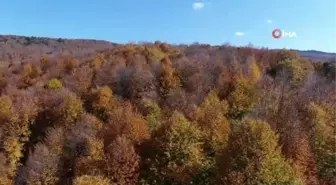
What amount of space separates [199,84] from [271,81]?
16.6 metres

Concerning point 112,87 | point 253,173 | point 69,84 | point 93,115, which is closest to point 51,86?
point 69,84

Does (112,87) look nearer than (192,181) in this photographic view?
No

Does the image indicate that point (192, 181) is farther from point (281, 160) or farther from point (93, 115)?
point (93, 115)

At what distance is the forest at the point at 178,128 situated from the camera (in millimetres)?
49812

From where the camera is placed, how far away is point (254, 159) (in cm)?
4716

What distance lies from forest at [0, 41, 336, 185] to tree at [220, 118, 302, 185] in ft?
0.39

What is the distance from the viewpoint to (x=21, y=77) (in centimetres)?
13800

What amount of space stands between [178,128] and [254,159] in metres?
15.6

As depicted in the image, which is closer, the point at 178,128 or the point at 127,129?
the point at 178,128

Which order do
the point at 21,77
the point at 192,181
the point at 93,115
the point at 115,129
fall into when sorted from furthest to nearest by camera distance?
the point at 21,77 < the point at 93,115 < the point at 115,129 < the point at 192,181

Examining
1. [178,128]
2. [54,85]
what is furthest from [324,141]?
[54,85]

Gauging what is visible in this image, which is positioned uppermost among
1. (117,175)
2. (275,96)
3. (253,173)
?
(275,96)

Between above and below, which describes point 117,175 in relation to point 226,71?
below

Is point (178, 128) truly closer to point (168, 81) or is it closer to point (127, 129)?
point (127, 129)
